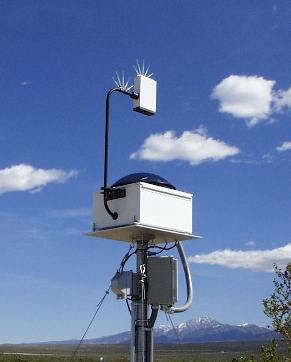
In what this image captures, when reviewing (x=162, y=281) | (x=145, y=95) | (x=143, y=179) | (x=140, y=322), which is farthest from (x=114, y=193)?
(x=140, y=322)

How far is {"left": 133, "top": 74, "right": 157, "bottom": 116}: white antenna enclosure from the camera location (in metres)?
11.3

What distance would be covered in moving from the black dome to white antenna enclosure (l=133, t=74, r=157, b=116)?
1.07 meters

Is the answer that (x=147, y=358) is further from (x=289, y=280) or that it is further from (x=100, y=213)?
(x=289, y=280)

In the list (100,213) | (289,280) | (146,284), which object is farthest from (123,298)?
(289,280)

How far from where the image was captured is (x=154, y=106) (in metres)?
11.5

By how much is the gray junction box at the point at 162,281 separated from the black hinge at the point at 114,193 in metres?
1.12

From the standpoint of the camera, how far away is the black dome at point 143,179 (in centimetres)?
1098

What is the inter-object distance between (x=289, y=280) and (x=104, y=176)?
9.47 m

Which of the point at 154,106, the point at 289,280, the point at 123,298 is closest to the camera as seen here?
the point at 123,298

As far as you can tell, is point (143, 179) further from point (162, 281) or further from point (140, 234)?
point (162, 281)

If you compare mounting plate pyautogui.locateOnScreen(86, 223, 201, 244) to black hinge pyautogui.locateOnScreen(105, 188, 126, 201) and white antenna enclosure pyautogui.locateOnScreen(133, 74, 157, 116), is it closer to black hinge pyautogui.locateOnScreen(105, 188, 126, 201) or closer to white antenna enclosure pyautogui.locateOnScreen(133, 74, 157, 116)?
black hinge pyautogui.locateOnScreen(105, 188, 126, 201)

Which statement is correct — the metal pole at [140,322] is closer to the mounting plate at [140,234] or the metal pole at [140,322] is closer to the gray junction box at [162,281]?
the gray junction box at [162,281]

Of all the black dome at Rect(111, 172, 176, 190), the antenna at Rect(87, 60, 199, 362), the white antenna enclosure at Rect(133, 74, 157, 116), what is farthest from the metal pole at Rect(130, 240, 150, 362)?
the white antenna enclosure at Rect(133, 74, 157, 116)

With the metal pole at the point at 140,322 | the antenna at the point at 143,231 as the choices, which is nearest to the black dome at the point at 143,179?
the antenna at the point at 143,231
